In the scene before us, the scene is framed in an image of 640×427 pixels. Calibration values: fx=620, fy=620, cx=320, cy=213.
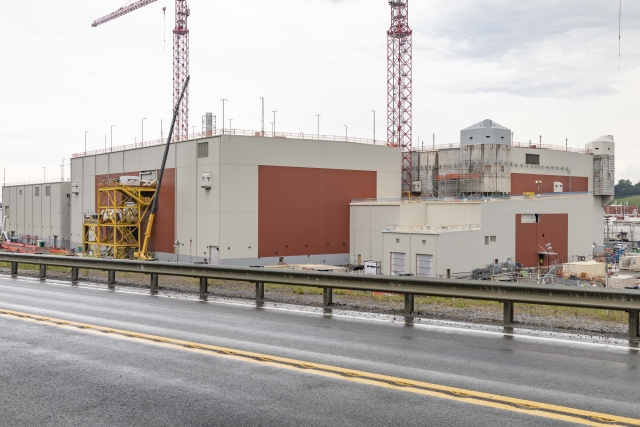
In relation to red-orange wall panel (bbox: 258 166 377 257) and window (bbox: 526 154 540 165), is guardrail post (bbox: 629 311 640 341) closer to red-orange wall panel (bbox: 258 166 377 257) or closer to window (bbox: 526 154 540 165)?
red-orange wall panel (bbox: 258 166 377 257)

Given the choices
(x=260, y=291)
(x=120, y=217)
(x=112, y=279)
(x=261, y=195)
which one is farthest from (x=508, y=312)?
(x=120, y=217)

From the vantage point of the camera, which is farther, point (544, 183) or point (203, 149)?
point (544, 183)

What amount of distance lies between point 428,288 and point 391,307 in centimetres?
174

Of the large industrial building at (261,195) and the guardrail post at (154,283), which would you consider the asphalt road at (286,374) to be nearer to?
the guardrail post at (154,283)

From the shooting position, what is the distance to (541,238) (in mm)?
54938

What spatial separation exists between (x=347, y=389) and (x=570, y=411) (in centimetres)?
255

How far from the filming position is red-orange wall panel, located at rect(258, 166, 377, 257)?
50.3 m

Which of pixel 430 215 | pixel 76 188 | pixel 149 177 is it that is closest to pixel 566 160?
pixel 430 215

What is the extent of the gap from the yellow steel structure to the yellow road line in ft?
154

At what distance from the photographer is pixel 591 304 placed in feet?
36.0

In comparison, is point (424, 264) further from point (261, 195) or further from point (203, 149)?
point (203, 149)

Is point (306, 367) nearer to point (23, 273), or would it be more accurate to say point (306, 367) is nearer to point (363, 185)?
point (23, 273)

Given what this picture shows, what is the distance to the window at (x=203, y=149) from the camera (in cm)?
5034

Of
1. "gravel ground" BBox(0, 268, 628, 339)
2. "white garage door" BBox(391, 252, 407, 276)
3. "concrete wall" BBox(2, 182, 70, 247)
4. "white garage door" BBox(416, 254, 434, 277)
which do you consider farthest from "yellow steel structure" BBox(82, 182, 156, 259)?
"gravel ground" BBox(0, 268, 628, 339)
